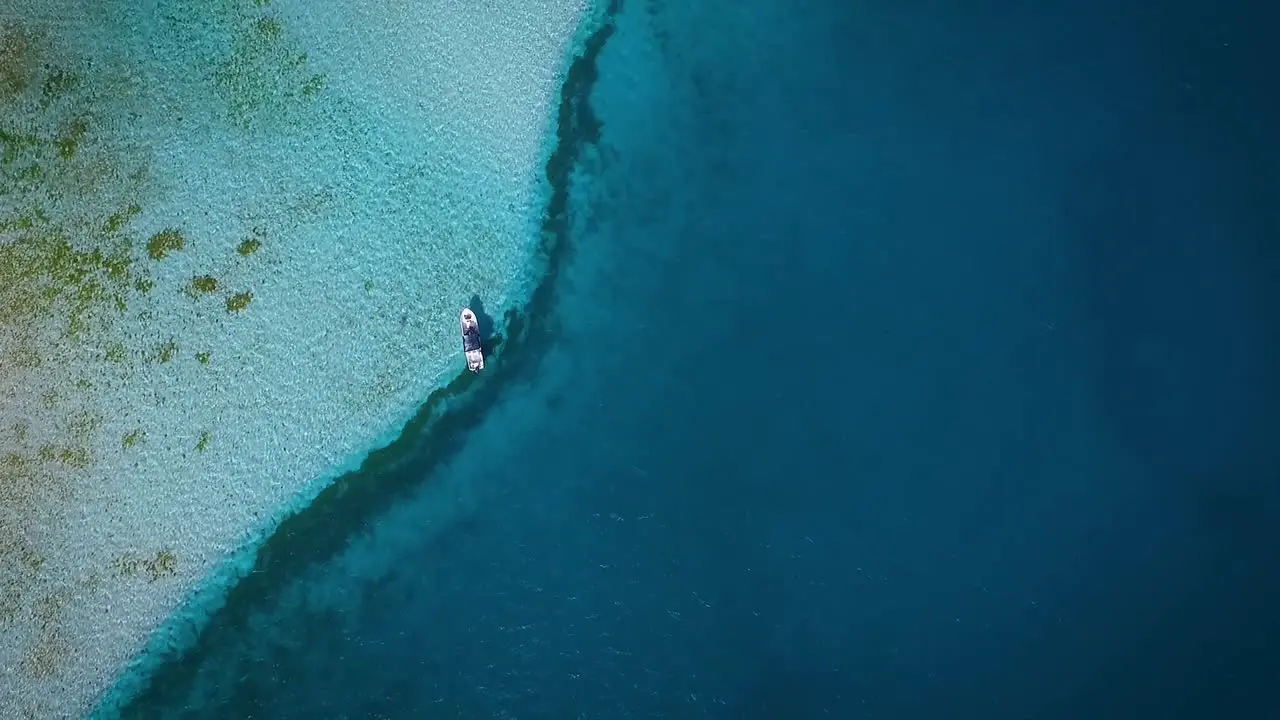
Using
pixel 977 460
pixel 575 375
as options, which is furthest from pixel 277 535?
pixel 977 460

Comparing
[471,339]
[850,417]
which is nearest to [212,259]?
[471,339]

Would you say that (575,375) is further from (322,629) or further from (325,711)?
(325,711)

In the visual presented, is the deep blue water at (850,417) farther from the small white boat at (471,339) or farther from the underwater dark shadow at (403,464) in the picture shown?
the small white boat at (471,339)

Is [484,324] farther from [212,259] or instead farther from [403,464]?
[212,259]

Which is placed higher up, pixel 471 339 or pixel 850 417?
pixel 471 339

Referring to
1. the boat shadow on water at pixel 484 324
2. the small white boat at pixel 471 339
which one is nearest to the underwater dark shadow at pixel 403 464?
the boat shadow on water at pixel 484 324
